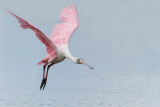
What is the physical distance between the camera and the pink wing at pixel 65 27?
5.58 meters

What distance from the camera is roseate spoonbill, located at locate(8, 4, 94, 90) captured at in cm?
500

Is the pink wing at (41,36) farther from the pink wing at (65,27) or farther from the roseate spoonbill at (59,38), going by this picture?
the pink wing at (65,27)

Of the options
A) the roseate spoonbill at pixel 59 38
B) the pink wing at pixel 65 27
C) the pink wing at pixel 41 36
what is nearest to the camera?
the pink wing at pixel 41 36

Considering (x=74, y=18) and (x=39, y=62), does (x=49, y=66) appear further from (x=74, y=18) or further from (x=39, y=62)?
(x=74, y=18)

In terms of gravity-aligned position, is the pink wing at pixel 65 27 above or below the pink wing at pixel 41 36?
above

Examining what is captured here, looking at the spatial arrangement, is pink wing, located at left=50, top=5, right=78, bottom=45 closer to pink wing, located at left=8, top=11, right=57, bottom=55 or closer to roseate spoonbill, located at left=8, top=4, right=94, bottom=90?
roseate spoonbill, located at left=8, top=4, right=94, bottom=90

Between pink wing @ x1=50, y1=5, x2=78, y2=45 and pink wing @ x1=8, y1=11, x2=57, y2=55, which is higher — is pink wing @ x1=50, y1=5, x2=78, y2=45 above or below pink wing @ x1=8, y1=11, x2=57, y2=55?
above

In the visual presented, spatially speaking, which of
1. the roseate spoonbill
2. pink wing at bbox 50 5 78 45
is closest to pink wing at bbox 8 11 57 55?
the roseate spoonbill

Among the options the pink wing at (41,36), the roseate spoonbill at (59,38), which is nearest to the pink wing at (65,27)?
the roseate spoonbill at (59,38)

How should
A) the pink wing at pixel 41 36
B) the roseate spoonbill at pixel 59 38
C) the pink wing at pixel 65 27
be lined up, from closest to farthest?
the pink wing at pixel 41 36
the roseate spoonbill at pixel 59 38
the pink wing at pixel 65 27

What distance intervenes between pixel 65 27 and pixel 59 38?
0.33 meters

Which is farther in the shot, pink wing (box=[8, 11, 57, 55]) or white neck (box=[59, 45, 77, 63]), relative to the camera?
white neck (box=[59, 45, 77, 63])

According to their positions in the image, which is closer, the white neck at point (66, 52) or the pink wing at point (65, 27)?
the white neck at point (66, 52)

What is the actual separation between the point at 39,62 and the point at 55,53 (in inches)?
14.9
